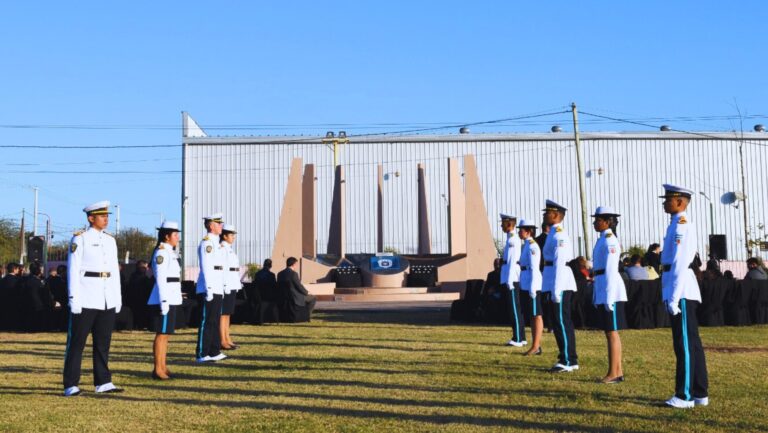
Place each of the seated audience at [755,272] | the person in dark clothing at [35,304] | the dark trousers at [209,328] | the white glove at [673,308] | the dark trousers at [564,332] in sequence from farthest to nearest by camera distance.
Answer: the seated audience at [755,272]
the person in dark clothing at [35,304]
the dark trousers at [209,328]
the dark trousers at [564,332]
the white glove at [673,308]

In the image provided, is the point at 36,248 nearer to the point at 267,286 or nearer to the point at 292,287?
the point at 267,286

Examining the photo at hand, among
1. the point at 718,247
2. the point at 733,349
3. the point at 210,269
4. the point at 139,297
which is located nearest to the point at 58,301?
the point at 139,297

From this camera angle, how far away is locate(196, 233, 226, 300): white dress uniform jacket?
11.8 meters

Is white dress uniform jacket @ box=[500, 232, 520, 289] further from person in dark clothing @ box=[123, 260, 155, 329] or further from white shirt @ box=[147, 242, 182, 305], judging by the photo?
person in dark clothing @ box=[123, 260, 155, 329]

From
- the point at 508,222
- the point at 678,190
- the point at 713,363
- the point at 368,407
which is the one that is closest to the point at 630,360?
the point at 713,363

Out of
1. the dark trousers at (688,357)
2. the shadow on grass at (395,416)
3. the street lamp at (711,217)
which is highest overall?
the street lamp at (711,217)

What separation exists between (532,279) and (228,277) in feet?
14.1

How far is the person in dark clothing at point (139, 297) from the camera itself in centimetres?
1761

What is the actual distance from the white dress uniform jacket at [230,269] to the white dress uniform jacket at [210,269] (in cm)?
28

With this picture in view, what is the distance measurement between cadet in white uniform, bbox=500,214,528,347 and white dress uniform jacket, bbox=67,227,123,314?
240 inches

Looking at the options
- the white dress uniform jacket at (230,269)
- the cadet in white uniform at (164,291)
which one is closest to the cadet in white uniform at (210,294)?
the white dress uniform jacket at (230,269)

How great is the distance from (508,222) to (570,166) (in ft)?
166

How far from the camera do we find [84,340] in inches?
343

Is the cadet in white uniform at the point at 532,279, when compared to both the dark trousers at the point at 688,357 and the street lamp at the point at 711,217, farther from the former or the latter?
the street lamp at the point at 711,217
